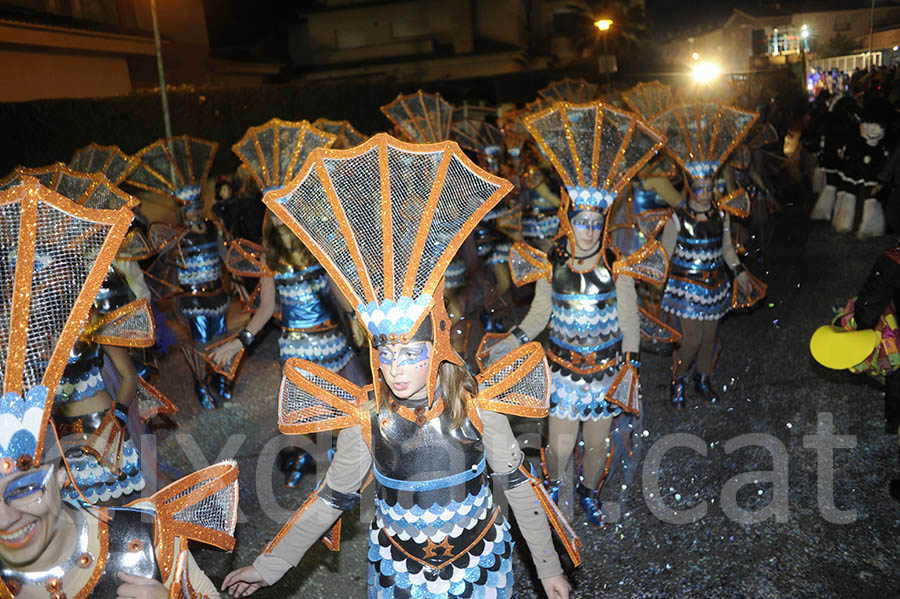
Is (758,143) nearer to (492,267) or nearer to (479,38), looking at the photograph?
(492,267)

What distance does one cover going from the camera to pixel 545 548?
240 centimetres

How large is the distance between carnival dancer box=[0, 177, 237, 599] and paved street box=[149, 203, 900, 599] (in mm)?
2024

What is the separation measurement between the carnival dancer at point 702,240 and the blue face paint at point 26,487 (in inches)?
184

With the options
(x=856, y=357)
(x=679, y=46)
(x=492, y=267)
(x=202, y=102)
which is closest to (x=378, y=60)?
(x=679, y=46)

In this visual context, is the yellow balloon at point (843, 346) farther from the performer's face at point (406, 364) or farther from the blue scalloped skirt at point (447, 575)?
the performer's face at point (406, 364)

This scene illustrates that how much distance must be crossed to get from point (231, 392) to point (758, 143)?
7506 mm

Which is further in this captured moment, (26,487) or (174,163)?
(174,163)

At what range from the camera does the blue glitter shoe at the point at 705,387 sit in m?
5.68

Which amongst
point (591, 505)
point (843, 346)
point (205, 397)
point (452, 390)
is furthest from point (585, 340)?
point (205, 397)

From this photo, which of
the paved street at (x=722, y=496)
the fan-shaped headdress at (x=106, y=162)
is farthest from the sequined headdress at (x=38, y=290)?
the fan-shaped headdress at (x=106, y=162)

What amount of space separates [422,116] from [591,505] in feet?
19.3

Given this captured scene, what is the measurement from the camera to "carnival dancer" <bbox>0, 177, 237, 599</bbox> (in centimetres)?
169

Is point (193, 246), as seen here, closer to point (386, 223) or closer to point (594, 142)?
point (594, 142)

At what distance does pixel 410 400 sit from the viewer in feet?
7.59
